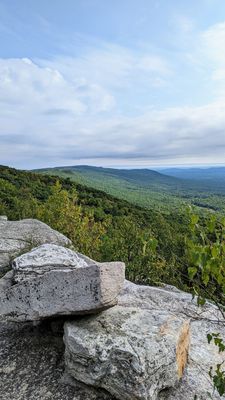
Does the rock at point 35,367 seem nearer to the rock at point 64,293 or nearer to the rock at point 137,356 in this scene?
the rock at point 137,356

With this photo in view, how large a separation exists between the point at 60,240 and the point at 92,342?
9.66 m

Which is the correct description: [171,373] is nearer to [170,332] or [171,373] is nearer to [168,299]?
[170,332]

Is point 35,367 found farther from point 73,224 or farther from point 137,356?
point 73,224

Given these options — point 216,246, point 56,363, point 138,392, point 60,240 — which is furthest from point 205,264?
point 60,240

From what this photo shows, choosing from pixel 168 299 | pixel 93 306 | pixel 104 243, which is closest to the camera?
pixel 93 306

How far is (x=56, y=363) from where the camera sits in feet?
26.5

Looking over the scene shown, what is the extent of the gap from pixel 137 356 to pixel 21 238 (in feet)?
35.5

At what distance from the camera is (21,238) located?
16547mm

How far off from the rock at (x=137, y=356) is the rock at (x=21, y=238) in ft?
21.8

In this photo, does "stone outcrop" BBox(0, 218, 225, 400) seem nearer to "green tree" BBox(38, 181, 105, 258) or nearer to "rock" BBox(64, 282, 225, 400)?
"rock" BBox(64, 282, 225, 400)

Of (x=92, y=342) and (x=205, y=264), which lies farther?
(x=92, y=342)

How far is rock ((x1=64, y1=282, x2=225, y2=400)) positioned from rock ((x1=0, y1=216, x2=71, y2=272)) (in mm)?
6659

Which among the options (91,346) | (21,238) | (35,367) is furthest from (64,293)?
(21,238)

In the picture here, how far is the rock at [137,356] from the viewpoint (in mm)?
6918
